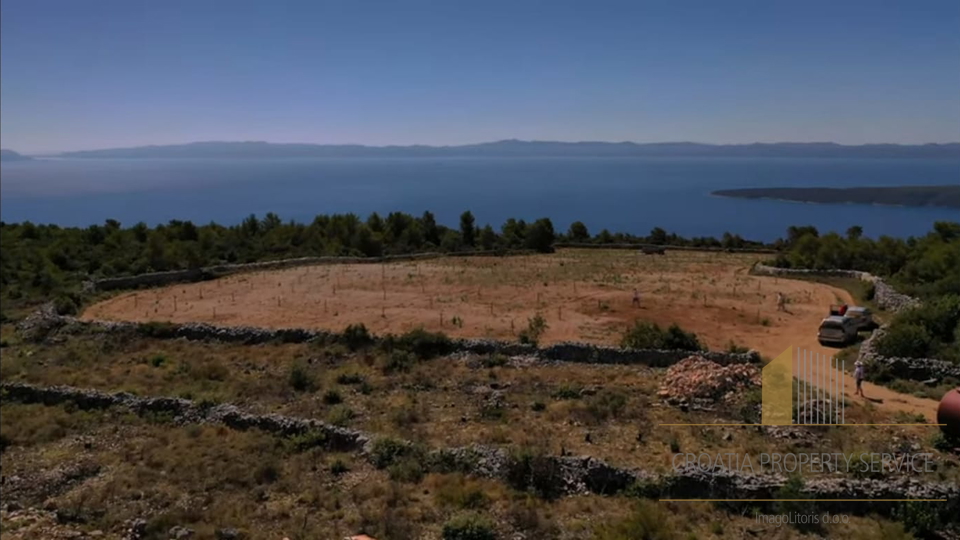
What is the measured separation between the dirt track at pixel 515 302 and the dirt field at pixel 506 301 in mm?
53

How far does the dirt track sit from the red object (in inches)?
121

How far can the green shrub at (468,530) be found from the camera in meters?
9.52

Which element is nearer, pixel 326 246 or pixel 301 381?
pixel 301 381

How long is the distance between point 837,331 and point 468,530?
16.9m

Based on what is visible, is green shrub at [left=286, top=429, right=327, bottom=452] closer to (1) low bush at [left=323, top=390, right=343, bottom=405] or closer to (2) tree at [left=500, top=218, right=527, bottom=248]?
(1) low bush at [left=323, top=390, right=343, bottom=405]

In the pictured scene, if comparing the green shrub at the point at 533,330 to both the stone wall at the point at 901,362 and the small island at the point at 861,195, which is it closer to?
the stone wall at the point at 901,362

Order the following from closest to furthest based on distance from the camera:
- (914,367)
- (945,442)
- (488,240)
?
(945,442)
(914,367)
(488,240)

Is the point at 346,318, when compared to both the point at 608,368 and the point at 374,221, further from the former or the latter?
the point at 374,221

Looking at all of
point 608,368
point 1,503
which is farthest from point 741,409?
point 1,503

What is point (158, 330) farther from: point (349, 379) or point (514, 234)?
point (514, 234)

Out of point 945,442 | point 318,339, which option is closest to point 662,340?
point 945,442

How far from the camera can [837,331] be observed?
21031 mm

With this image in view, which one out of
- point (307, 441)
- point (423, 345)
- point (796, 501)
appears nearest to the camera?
point (796, 501)

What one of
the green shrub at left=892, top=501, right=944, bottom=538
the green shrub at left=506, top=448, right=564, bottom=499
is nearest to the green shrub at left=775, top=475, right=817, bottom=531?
the green shrub at left=892, top=501, right=944, bottom=538
